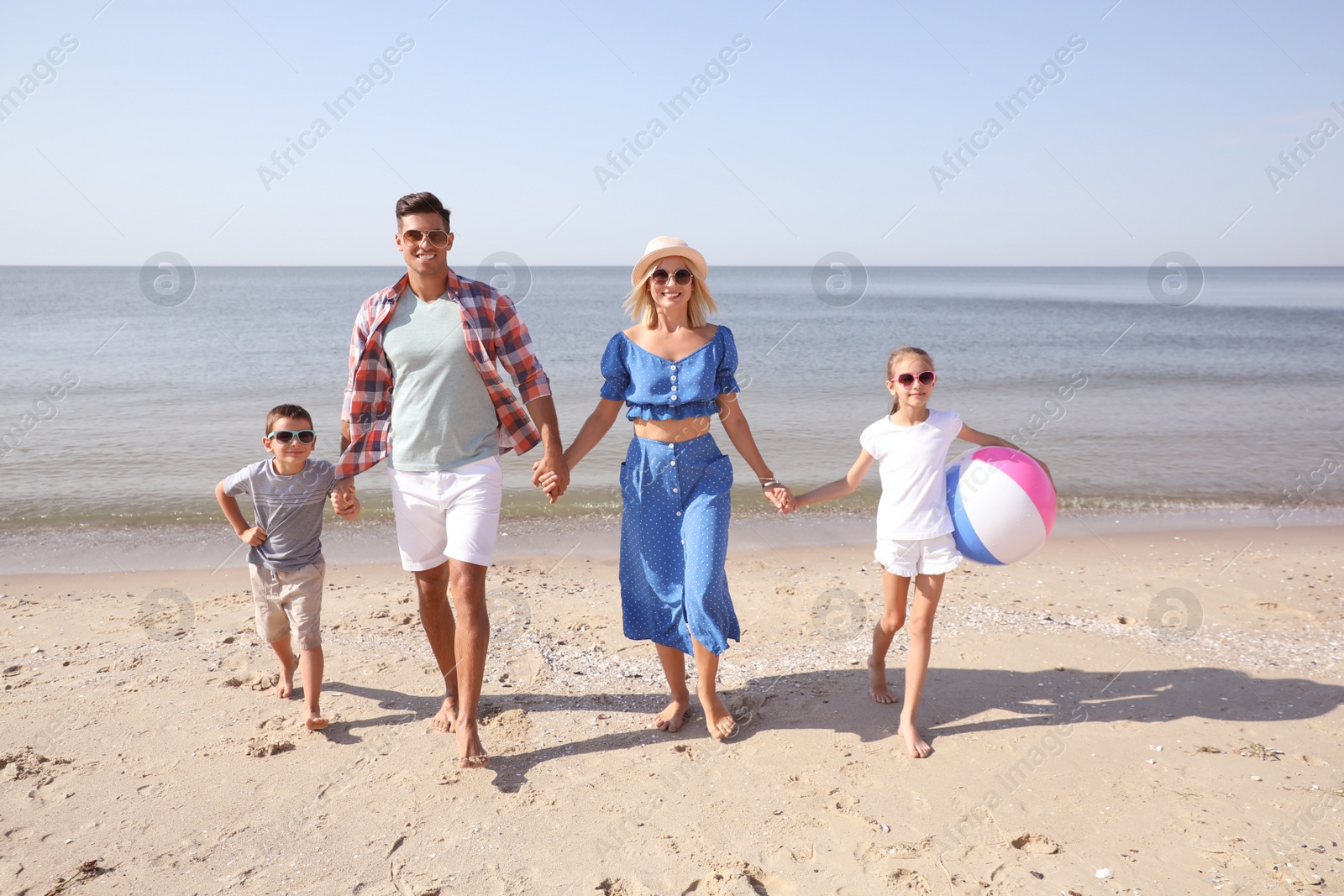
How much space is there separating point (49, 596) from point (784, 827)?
5796mm

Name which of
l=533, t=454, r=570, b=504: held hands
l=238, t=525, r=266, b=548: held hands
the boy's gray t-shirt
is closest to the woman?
l=533, t=454, r=570, b=504: held hands

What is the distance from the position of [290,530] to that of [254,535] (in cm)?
17

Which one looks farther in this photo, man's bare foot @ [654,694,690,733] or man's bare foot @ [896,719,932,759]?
man's bare foot @ [654,694,690,733]

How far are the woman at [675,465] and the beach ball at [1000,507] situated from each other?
0.84 m

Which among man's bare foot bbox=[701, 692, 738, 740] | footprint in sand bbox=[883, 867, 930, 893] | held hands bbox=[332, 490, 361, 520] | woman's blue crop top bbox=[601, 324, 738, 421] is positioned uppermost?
woman's blue crop top bbox=[601, 324, 738, 421]

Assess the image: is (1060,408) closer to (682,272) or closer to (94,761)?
(682,272)

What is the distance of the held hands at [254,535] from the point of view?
161 inches

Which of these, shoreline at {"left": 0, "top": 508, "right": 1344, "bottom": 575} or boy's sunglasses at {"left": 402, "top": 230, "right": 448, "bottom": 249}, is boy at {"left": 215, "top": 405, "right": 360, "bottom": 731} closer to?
boy's sunglasses at {"left": 402, "top": 230, "right": 448, "bottom": 249}

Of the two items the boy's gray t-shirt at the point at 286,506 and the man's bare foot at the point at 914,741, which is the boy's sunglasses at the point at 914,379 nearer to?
the man's bare foot at the point at 914,741

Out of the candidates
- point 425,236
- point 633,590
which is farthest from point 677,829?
point 425,236

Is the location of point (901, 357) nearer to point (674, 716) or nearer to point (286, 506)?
point (674, 716)

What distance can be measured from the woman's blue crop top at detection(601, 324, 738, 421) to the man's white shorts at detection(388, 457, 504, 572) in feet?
2.33

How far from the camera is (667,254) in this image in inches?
156

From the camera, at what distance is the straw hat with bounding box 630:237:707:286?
394 cm
